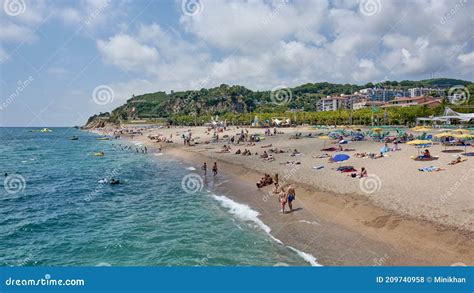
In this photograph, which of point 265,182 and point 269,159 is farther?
point 269,159

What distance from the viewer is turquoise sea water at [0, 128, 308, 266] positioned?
14805mm

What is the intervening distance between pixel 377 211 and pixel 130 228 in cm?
1360

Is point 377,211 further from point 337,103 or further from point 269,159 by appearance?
point 337,103

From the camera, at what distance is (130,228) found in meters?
19.0

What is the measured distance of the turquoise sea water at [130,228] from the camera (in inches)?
583

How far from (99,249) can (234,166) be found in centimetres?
2164

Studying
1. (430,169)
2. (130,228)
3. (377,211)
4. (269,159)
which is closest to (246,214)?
(130,228)

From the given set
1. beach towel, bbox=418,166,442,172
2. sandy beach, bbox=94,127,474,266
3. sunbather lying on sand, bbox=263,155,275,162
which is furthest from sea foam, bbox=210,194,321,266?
beach towel, bbox=418,166,442,172

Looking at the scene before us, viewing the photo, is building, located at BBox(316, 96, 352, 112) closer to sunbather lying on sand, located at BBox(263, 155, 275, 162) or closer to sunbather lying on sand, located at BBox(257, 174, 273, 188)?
sunbather lying on sand, located at BBox(263, 155, 275, 162)

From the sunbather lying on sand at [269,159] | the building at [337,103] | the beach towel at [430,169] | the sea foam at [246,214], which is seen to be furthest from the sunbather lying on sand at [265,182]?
Answer: the building at [337,103]

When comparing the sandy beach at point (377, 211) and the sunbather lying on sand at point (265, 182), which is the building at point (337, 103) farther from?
the sunbather lying on sand at point (265, 182)

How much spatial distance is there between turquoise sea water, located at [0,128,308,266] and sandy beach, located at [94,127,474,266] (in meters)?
1.63

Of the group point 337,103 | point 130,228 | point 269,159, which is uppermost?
point 337,103

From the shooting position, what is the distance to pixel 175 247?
15.8m
